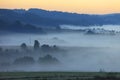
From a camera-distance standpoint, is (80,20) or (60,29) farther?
(60,29)

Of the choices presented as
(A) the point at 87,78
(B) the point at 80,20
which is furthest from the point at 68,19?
(A) the point at 87,78

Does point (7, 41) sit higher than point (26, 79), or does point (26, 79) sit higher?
point (7, 41)

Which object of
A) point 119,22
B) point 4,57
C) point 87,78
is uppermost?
point 119,22

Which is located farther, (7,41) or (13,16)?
(7,41)

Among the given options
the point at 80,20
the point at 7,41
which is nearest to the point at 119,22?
the point at 80,20

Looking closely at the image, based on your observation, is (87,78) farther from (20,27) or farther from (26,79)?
(20,27)

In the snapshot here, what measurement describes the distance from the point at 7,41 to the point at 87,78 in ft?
459

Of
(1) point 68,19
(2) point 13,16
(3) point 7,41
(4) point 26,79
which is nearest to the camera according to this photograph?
(4) point 26,79

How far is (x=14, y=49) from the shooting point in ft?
638

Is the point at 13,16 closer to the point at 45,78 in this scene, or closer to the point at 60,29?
the point at 60,29

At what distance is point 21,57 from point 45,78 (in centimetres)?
12178

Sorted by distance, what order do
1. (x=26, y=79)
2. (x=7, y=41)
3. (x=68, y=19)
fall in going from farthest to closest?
(x=7, y=41), (x=68, y=19), (x=26, y=79)

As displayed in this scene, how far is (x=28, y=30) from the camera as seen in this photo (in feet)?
629

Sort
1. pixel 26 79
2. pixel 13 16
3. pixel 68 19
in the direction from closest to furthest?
1. pixel 26 79
2. pixel 13 16
3. pixel 68 19
